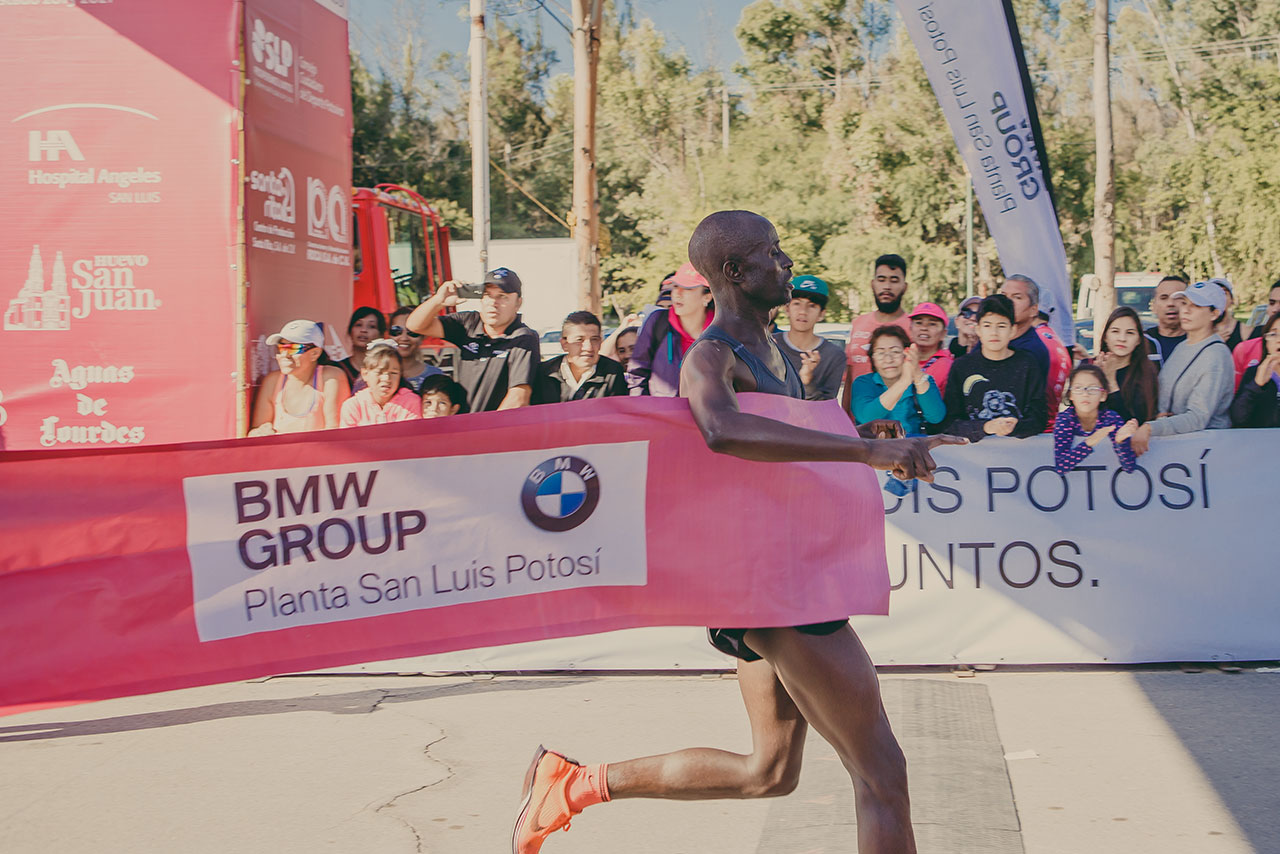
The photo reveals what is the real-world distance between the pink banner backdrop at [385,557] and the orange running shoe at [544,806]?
0.41 meters

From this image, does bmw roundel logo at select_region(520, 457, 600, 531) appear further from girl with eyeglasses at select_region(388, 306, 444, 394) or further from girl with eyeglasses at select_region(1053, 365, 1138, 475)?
girl with eyeglasses at select_region(388, 306, 444, 394)

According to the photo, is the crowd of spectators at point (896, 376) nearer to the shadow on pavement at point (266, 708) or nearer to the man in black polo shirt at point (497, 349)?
the man in black polo shirt at point (497, 349)

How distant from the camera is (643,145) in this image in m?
56.2

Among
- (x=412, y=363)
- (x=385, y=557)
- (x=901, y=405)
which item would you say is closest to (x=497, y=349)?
(x=412, y=363)

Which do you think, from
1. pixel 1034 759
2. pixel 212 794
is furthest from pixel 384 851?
pixel 1034 759

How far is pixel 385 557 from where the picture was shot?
12.9ft

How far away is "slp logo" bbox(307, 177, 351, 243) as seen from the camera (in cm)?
809

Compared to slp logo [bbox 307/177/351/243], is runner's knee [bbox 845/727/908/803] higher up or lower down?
lower down

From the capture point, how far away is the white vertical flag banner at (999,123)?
8.27 m

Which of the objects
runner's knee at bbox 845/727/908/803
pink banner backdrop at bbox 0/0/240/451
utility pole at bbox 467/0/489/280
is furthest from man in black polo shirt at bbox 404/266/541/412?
utility pole at bbox 467/0/489/280

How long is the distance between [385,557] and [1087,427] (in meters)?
3.89

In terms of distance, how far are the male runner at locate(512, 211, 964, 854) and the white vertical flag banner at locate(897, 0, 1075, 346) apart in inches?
211

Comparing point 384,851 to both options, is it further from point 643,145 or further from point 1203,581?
point 643,145

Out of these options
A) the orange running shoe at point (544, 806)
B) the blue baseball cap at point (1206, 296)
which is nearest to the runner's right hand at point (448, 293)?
the blue baseball cap at point (1206, 296)
